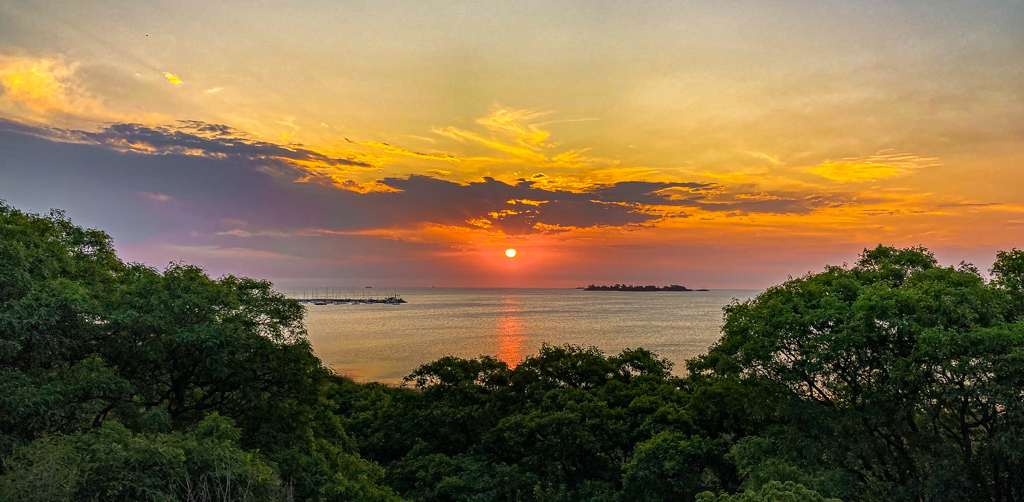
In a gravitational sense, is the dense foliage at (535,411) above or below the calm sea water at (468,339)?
above

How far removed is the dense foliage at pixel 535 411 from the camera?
506 inches

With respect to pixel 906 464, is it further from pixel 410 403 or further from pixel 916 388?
pixel 410 403

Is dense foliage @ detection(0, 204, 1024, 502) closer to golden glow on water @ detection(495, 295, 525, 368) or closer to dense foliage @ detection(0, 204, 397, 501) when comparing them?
dense foliage @ detection(0, 204, 397, 501)

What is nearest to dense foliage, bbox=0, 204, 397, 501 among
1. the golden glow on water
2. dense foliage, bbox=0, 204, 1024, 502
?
dense foliage, bbox=0, 204, 1024, 502

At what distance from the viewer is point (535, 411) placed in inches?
965

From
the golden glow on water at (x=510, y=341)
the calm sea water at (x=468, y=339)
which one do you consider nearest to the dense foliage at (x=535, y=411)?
the golden glow on water at (x=510, y=341)

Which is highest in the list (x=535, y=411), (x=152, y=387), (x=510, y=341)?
(x=152, y=387)

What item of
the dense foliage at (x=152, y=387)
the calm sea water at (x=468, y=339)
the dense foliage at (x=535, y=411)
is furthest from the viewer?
the calm sea water at (x=468, y=339)

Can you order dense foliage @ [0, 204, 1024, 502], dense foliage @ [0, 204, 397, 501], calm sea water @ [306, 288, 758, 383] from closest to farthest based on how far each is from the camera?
dense foliage @ [0, 204, 397, 501]
dense foliage @ [0, 204, 1024, 502]
calm sea water @ [306, 288, 758, 383]

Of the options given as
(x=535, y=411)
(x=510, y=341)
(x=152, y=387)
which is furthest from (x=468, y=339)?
(x=152, y=387)

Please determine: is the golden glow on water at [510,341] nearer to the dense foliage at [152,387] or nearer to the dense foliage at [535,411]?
the dense foliage at [535,411]

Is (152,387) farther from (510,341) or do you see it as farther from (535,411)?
(510,341)

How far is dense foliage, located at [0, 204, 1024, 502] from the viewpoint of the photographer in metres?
12.9

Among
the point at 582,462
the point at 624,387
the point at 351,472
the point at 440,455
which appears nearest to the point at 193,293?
the point at 351,472
